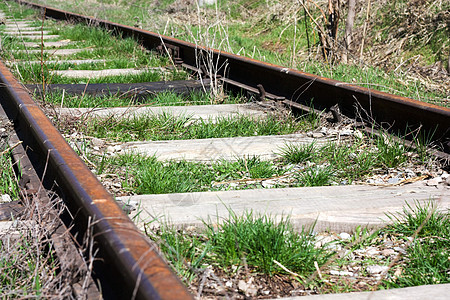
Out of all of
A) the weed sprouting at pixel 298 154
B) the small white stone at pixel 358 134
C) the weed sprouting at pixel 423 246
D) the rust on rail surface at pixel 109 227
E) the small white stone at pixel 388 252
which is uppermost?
the rust on rail surface at pixel 109 227

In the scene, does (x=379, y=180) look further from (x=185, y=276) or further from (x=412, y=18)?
(x=412, y=18)

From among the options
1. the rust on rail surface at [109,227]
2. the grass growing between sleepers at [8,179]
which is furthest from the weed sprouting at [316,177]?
the grass growing between sleepers at [8,179]

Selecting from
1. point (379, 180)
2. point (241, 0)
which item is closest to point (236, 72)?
point (379, 180)

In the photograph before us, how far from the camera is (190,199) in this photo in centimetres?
252

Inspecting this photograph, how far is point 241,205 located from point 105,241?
3.16ft

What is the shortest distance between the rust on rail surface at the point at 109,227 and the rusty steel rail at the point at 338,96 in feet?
5.26

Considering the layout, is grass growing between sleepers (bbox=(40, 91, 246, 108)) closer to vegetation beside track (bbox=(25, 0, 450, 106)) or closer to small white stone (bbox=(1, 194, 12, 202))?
vegetation beside track (bbox=(25, 0, 450, 106))

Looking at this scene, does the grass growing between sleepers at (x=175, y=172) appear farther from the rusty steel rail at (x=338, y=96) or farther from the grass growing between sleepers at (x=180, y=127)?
the rusty steel rail at (x=338, y=96)

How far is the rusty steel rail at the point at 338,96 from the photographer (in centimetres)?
322

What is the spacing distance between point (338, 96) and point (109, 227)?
107 inches

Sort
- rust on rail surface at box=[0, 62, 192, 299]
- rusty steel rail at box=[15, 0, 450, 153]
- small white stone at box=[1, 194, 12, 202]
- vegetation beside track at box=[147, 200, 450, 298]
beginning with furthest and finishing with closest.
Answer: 1. rusty steel rail at box=[15, 0, 450, 153]
2. small white stone at box=[1, 194, 12, 202]
3. vegetation beside track at box=[147, 200, 450, 298]
4. rust on rail surface at box=[0, 62, 192, 299]

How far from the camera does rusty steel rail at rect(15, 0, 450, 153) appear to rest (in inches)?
127

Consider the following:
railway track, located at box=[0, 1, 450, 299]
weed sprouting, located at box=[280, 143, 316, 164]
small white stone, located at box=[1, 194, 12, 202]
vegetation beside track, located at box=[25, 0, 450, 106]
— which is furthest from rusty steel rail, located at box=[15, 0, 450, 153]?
small white stone, located at box=[1, 194, 12, 202]

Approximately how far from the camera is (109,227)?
1624 millimetres
